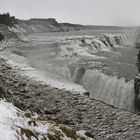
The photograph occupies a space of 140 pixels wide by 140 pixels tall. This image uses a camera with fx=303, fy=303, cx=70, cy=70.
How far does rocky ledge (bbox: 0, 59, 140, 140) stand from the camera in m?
15.8

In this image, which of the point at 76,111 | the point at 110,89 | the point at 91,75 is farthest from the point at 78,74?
the point at 76,111

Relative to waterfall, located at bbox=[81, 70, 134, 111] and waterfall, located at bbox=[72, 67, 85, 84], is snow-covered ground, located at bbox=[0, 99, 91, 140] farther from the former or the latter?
waterfall, located at bbox=[72, 67, 85, 84]

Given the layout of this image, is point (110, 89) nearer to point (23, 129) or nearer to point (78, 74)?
point (78, 74)

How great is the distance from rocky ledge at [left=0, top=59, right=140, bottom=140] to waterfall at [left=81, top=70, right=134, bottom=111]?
3025 millimetres

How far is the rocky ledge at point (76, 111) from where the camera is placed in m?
15.8

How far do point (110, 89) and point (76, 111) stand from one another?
Answer: 6767mm

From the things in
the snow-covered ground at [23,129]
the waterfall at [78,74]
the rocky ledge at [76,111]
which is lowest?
the rocky ledge at [76,111]

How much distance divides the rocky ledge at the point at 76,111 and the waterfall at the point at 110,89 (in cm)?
303

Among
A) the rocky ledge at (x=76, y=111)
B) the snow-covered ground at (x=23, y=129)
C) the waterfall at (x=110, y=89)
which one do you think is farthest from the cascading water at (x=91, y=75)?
the snow-covered ground at (x=23, y=129)

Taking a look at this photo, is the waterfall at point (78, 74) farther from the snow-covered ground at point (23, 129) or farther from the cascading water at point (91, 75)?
the snow-covered ground at point (23, 129)

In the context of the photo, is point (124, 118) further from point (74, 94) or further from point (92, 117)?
point (74, 94)

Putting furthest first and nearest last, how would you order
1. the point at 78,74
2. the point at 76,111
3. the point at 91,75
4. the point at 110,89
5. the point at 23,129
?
the point at 78,74, the point at 91,75, the point at 110,89, the point at 76,111, the point at 23,129

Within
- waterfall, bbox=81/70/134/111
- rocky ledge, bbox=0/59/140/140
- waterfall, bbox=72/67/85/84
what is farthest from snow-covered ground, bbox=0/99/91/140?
waterfall, bbox=72/67/85/84

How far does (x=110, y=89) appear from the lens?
2498 centimetres
